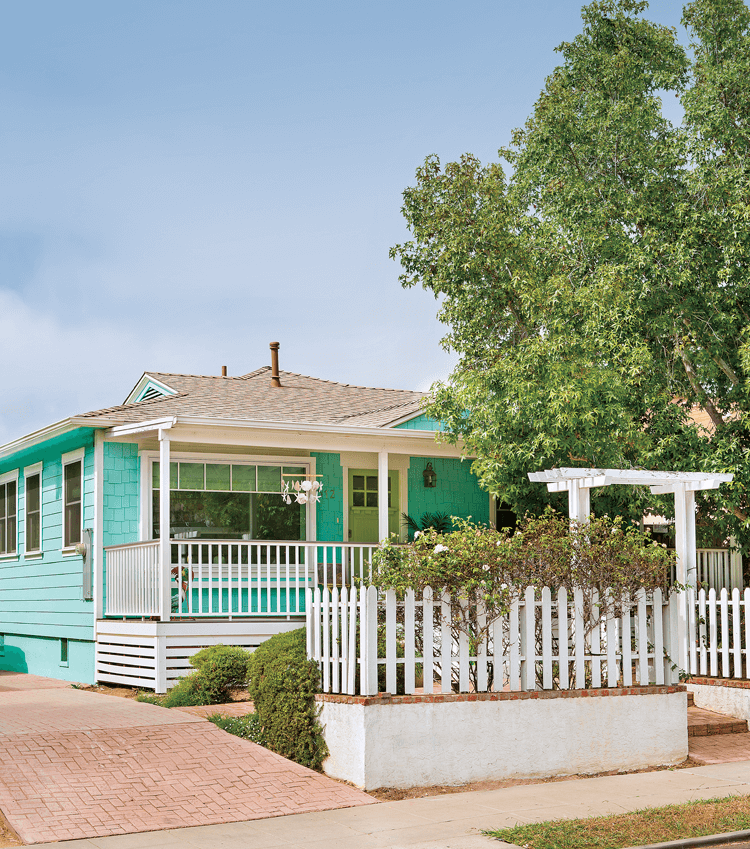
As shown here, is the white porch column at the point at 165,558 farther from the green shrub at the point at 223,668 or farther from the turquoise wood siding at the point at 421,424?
the turquoise wood siding at the point at 421,424

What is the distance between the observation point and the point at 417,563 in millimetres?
8914

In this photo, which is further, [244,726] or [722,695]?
[722,695]

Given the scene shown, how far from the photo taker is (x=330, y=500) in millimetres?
17422

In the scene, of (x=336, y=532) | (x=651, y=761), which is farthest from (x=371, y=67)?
(x=651, y=761)

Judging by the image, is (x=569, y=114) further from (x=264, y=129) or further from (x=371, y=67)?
(x=264, y=129)

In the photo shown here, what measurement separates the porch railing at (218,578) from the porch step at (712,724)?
4.58 metres

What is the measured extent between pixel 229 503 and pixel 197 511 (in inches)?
21.8

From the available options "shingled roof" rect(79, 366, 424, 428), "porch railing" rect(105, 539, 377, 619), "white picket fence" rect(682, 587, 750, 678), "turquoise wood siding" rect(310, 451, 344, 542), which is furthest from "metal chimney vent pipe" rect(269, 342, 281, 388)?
"white picket fence" rect(682, 587, 750, 678)

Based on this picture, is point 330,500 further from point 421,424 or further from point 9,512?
point 9,512

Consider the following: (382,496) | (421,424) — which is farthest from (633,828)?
(421,424)

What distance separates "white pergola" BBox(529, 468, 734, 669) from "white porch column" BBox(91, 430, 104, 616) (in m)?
6.76

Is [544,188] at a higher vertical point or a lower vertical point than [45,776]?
higher

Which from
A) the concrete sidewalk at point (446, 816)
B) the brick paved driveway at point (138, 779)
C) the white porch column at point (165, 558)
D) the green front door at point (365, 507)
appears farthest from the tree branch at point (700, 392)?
the brick paved driveway at point (138, 779)

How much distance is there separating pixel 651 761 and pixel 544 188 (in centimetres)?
1020
